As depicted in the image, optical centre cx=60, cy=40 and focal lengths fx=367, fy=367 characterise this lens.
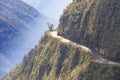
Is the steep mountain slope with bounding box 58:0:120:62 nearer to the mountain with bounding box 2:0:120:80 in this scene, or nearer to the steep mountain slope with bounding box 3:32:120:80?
the mountain with bounding box 2:0:120:80

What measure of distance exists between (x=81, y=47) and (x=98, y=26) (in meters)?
10.0

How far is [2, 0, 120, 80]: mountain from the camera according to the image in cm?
11513

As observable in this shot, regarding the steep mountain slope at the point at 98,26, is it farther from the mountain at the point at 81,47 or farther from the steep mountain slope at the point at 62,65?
the steep mountain slope at the point at 62,65

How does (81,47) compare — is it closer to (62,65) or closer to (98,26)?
(98,26)

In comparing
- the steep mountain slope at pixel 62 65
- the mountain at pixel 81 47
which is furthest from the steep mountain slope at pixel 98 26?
the steep mountain slope at pixel 62 65

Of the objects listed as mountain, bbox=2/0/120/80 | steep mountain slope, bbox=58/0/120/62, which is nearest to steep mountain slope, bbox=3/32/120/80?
mountain, bbox=2/0/120/80

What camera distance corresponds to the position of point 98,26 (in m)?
126

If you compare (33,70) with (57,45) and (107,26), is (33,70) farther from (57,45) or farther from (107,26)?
(107,26)

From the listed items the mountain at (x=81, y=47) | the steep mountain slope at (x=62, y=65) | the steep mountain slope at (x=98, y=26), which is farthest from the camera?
the steep mountain slope at (x=98, y=26)

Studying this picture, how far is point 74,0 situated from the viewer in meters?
162

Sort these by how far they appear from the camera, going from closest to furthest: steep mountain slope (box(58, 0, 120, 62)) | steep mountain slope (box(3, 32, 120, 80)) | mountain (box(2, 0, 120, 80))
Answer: steep mountain slope (box(3, 32, 120, 80)), mountain (box(2, 0, 120, 80)), steep mountain slope (box(58, 0, 120, 62))

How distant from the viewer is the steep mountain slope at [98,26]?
118750 mm

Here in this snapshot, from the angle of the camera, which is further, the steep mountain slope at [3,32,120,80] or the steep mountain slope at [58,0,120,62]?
the steep mountain slope at [58,0,120,62]

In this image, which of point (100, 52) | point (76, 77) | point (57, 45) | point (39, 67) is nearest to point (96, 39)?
point (100, 52)
